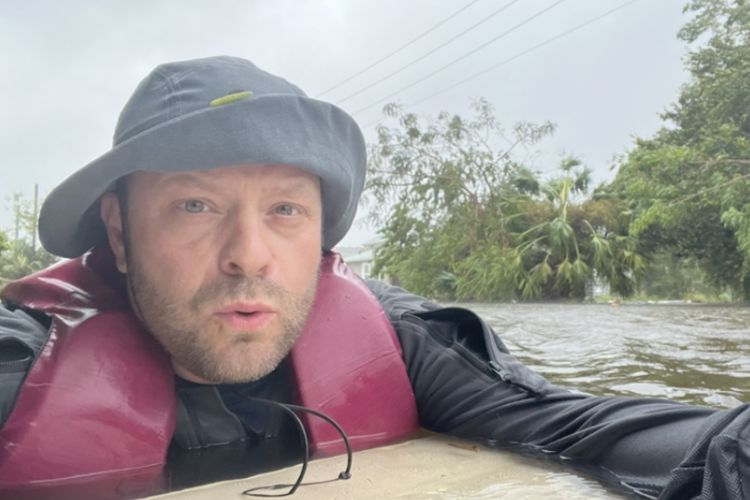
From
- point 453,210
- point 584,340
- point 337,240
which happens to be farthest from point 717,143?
point 337,240

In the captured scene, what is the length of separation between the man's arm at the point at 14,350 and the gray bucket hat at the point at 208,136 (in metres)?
0.20

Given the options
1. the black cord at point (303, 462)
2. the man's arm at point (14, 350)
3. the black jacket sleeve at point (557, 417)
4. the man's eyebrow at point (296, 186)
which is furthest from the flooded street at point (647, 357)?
the man's arm at point (14, 350)

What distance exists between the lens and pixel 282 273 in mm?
1354

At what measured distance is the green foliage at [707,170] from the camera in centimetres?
1165

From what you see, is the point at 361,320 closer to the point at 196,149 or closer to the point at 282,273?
the point at 282,273

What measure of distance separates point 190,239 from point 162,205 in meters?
0.09

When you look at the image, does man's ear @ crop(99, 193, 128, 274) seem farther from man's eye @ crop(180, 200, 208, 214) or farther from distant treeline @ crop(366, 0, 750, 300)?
distant treeline @ crop(366, 0, 750, 300)

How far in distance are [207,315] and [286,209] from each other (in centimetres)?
27

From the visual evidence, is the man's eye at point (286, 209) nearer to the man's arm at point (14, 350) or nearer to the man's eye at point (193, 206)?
the man's eye at point (193, 206)

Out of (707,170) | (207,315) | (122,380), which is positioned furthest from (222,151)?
(707,170)

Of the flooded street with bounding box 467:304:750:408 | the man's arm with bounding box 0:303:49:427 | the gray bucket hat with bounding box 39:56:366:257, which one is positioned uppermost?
the gray bucket hat with bounding box 39:56:366:257

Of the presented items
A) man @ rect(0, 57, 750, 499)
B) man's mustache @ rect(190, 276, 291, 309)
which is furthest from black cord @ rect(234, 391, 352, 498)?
man's mustache @ rect(190, 276, 291, 309)

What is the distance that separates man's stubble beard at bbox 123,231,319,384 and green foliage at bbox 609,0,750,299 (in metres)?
11.1

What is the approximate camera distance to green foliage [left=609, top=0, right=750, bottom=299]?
11648mm
